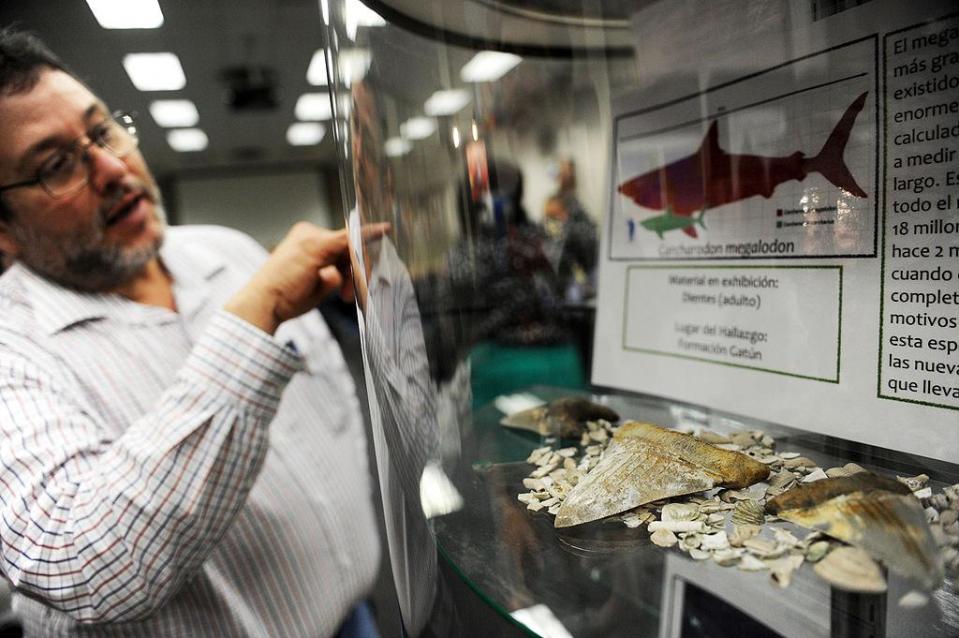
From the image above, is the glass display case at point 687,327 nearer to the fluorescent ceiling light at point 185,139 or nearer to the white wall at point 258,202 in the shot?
the fluorescent ceiling light at point 185,139

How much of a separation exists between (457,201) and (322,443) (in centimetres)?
47

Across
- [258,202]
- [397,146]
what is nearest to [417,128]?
[397,146]

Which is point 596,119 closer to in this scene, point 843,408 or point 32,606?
point 843,408

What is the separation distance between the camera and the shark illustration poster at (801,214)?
286 millimetres

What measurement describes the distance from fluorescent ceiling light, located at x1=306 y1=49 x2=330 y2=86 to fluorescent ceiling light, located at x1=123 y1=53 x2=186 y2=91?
0.14m

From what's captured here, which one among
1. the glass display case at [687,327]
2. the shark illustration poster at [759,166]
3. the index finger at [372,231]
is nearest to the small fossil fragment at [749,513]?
the glass display case at [687,327]

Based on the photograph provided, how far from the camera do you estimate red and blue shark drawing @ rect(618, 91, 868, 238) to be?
313 millimetres

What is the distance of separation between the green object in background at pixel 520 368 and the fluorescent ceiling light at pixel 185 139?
1.29 ft

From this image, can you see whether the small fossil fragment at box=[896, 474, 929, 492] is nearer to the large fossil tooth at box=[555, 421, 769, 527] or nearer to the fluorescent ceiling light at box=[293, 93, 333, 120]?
the large fossil tooth at box=[555, 421, 769, 527]

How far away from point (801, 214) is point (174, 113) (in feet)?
1.89

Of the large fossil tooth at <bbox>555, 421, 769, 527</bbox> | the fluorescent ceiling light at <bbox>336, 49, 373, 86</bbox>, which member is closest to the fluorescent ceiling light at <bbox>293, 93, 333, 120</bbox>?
the fluorescent ceiling light at <bbox>336, 49, 373, 86</bbox>

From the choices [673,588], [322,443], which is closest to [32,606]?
[322,443]

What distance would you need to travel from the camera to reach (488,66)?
0.57 metres

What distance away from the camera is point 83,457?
60 cm
